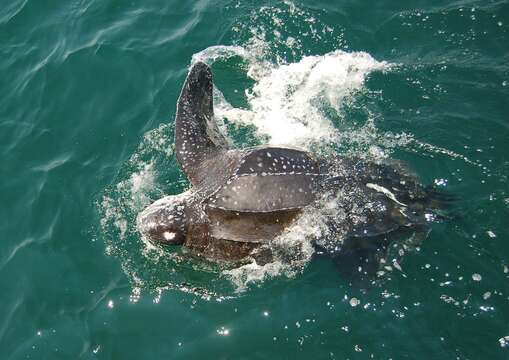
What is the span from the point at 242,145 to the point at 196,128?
1102mm

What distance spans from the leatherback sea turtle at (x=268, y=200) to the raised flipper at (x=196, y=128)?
1.3 inches

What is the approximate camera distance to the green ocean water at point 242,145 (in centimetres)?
539

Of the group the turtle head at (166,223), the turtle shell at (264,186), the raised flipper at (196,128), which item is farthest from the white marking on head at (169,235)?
the raised flipper at (196,128)

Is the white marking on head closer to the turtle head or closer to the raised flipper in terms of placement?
the turtle head

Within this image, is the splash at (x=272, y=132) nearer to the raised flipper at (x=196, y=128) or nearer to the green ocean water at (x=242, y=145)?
the green ocean water at (x=242, y=145)

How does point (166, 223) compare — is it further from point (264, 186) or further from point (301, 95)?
point (301, 95)

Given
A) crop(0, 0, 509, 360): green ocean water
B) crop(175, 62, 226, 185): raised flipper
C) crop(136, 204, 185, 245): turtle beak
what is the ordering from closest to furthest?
crop(0, 0, 509, 360): green ocean water < crop(136, 204, 185, 245): turtle beak < crop(175, 62, 226, 185): raised flipper

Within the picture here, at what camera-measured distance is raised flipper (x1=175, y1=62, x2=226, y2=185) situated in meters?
6.52

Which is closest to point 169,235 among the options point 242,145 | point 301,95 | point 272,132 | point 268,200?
point 268,200

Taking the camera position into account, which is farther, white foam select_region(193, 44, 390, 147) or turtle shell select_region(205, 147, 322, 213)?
white foam select_region(193, 44, 390, 147)

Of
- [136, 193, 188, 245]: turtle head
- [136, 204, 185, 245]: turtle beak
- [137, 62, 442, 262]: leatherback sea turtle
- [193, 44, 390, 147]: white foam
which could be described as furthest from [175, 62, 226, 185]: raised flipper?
[193, 44, 390, 147]: white foam

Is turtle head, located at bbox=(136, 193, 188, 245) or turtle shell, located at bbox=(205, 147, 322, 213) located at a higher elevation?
turtle shell, located at bbox=(205, 147, 322, 213)

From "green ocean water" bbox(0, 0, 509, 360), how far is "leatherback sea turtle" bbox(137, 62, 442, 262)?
1.41ft

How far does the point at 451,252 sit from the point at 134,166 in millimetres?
4910
